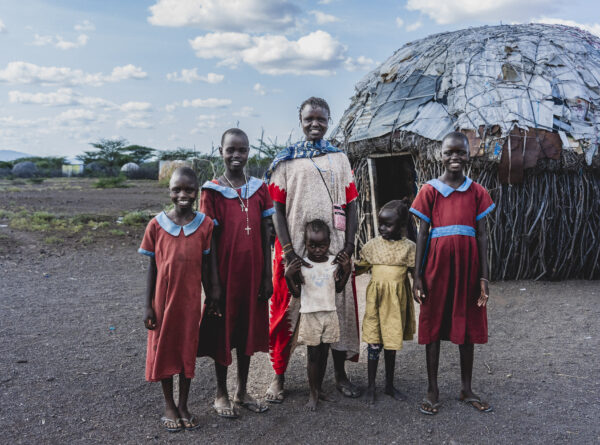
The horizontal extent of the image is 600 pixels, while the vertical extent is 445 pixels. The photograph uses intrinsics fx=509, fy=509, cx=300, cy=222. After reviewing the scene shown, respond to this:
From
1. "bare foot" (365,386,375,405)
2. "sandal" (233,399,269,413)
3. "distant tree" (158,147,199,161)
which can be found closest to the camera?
"sandal" (233,399,269,413)

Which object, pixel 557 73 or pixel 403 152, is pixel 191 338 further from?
pixel 557 73

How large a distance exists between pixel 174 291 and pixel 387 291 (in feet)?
4.23

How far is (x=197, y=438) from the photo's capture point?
277 cm

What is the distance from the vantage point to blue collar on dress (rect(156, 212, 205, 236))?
2.75m

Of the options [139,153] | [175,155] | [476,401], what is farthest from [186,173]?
[139,153]

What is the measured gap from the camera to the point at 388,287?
3160mm

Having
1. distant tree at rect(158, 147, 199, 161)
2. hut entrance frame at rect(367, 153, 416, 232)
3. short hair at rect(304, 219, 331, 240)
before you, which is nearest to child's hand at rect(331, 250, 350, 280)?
short hair at rect(304, 219, 331, 240)

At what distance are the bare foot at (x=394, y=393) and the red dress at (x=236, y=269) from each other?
900 millimetres

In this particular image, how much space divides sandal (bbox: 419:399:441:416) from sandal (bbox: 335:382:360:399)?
1.37ft

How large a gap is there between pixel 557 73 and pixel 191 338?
5.79 metres

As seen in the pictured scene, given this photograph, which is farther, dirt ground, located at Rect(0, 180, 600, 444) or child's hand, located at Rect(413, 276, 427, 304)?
child's hand, located at Rect(413, 276, 427, 304)

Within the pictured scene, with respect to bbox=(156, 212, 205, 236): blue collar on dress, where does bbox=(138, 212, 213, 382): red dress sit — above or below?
below

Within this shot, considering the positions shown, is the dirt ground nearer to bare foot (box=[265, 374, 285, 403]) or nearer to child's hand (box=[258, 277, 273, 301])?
bare foot (box=[265, 374, 285, 403])

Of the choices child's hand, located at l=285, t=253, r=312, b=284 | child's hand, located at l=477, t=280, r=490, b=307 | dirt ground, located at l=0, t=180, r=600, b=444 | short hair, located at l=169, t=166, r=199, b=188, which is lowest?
dirt ground, located at l=0, t=180, r=600, b=444
